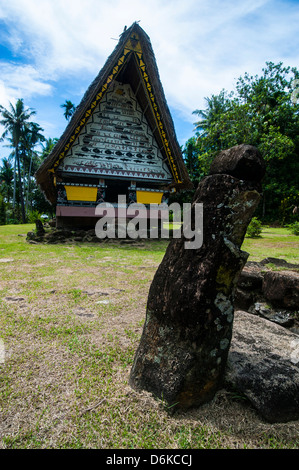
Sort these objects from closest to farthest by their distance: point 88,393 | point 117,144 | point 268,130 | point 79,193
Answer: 1. point 88,393
2. point 79,193
3. point 117,144
4. point 268,130

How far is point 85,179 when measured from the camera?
1091 cm

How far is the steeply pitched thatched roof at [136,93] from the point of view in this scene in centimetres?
918

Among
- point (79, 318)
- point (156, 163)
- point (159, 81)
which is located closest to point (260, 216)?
point (156, 163)

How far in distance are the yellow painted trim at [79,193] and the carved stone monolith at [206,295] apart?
9242mm

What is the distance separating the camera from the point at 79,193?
10.3m

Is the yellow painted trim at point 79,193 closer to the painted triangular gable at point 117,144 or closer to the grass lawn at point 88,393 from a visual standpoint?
the painted triangular gable at point 117,144

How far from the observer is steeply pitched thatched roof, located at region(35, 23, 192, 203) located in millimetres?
9180

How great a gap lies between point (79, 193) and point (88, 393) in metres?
9.36

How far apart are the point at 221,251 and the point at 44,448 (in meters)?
1.48

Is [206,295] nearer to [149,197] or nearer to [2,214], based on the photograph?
[149,197]

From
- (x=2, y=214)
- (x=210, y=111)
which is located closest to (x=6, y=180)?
(x=2, y=214)

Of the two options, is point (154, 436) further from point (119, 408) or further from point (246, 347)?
point (246, 347)

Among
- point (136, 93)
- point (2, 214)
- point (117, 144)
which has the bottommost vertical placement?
point (2, 214)

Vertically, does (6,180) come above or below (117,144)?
above
